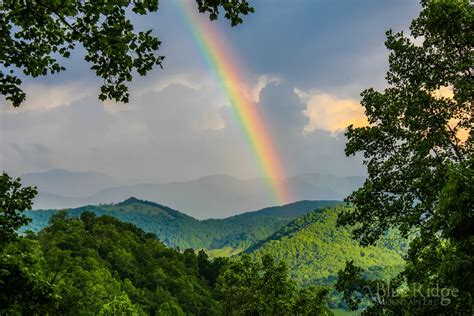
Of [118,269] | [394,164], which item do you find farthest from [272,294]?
[118,269]

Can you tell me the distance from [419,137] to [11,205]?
50.2 feet

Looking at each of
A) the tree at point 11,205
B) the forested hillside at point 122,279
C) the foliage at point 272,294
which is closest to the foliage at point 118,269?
the forested hillside at point 122,279

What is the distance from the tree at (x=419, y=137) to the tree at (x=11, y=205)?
12.7 meters

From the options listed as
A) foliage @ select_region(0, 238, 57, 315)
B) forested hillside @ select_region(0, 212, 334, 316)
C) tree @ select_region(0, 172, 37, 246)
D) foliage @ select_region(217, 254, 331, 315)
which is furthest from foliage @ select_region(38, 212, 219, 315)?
tree @ select_region(0, 172, 37, 246)

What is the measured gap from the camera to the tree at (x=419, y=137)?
1470 cm

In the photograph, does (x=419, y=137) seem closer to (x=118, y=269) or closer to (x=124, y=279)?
(x=124, y=279)

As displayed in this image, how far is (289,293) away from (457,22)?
1768 inches

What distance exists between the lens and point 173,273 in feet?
411

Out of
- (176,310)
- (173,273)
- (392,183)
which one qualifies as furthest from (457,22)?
(173,273)

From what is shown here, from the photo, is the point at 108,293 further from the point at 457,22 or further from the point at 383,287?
the point at 457,22

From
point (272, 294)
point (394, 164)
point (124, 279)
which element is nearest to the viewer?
point (394, 164)

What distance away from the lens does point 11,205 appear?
11.9m

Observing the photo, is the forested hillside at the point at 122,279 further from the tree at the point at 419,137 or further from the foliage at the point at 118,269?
the tree at the point at 419,137

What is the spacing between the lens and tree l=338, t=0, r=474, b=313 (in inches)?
579
